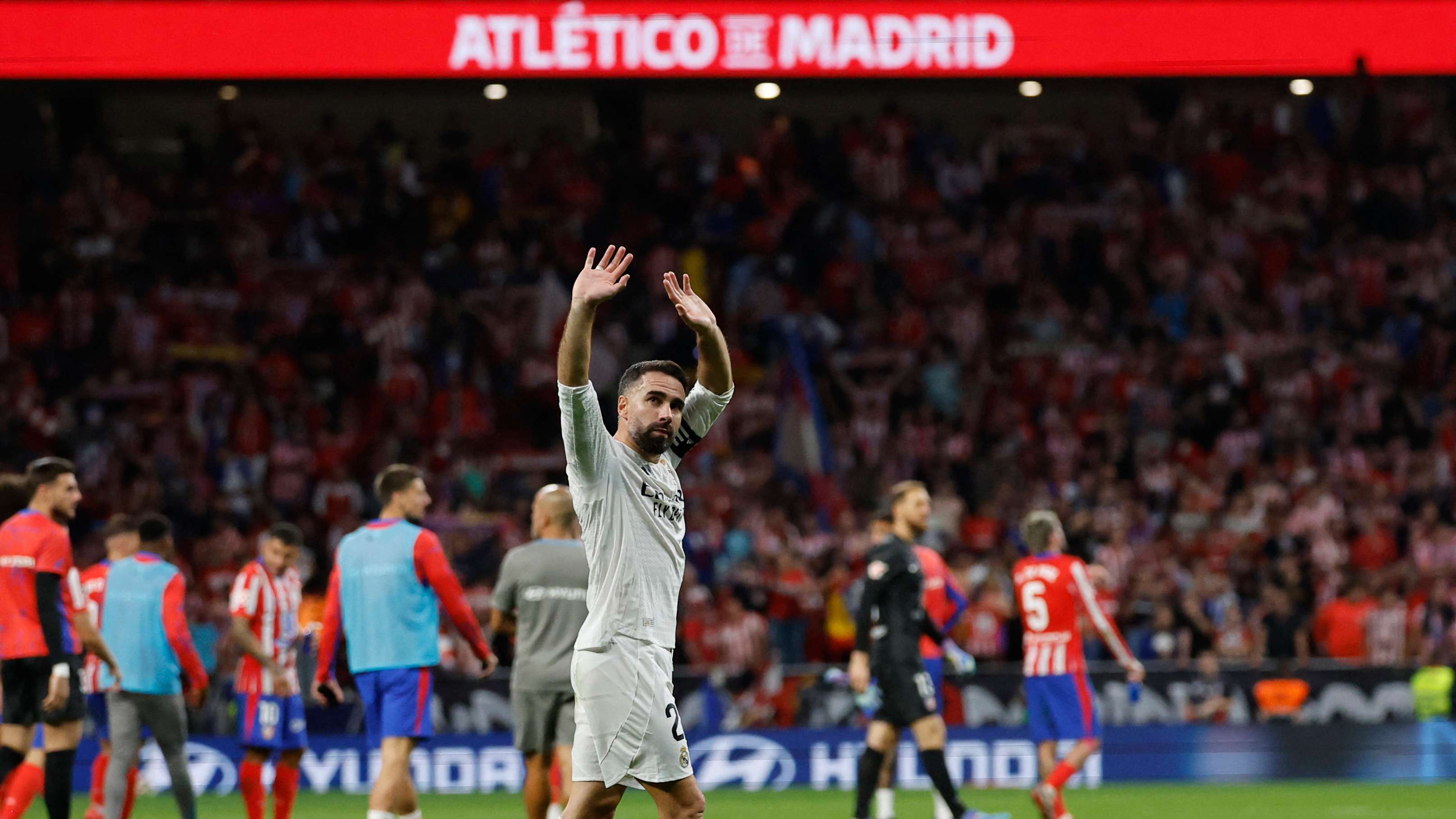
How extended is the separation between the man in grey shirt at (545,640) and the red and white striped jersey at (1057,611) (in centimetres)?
377

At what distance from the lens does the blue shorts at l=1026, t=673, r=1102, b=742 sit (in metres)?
13.1

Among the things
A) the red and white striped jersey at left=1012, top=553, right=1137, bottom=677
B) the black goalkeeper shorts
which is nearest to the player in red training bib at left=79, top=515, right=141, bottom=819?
the black goalkeeper shorts

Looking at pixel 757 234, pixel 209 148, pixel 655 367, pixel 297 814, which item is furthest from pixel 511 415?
pixel 655 367

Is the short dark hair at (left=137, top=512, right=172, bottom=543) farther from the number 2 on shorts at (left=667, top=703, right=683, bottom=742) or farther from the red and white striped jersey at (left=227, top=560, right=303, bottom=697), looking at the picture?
the number 2 on shorts at (left=667, top=703, right=683, bottom=742)

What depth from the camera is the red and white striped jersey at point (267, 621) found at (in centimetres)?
1152

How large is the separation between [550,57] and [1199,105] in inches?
427

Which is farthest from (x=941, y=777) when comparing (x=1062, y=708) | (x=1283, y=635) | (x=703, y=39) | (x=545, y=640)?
(x=703, y=39)

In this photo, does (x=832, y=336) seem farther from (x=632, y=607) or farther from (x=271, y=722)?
(x=632, y=607)

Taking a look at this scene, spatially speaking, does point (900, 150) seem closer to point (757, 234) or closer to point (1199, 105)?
point (757, 234)

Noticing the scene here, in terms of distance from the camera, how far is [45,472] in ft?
35.2

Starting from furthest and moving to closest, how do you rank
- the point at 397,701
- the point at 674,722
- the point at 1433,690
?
the point at 1433,690, the point at 397,701, the point at 674,722

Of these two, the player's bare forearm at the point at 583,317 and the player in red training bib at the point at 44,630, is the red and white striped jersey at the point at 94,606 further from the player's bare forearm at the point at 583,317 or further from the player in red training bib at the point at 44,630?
the player's bare forearm at the point at 583,317

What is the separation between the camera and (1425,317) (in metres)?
22.8

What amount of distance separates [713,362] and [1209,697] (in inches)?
448
